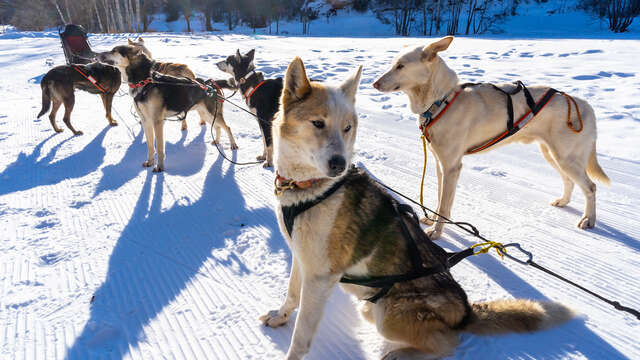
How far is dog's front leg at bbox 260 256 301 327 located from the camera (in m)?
2.29

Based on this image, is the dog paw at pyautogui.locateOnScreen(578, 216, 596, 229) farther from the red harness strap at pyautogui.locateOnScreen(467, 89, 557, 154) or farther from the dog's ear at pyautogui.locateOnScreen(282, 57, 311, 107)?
the dog's ear at pyautogui.locateOnScreen(282, 57, 311, 107)

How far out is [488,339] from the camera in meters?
2.04

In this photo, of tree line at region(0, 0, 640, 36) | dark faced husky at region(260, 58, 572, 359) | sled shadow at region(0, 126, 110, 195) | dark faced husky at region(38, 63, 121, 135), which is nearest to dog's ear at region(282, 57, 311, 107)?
dark faced husky at region(260, 58, 572, 359)

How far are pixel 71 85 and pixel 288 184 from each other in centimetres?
732

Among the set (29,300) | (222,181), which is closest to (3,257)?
(29,300)

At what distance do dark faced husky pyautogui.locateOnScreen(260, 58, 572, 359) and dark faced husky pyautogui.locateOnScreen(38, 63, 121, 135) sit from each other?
6.58 m

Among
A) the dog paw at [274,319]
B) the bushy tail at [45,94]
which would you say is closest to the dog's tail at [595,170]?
the dog paw at [274,319]

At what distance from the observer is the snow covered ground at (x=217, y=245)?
2.16 meters

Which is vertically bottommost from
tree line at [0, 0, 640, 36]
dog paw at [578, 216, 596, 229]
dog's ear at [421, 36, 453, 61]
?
dog paw at [578, 216, 596, 229]

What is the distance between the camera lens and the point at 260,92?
5.45m

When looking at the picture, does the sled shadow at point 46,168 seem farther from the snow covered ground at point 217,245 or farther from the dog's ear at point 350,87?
the dog's ear at point 350,87

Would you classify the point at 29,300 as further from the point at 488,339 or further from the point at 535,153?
the point at 535,153

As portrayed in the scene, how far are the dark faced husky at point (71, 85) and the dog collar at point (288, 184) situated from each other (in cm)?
641

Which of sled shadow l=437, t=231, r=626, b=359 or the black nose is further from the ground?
the black nose
